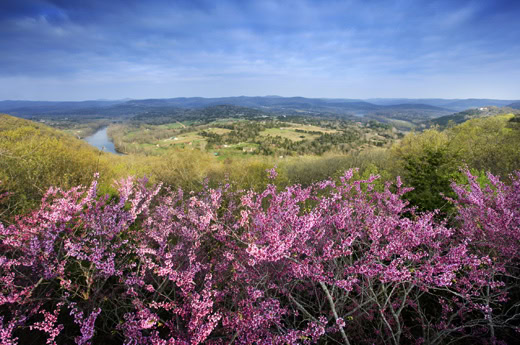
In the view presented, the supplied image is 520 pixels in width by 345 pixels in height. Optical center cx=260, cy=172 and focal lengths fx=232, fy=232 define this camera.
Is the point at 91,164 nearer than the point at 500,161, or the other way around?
the point at 91,164

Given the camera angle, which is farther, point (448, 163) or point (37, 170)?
point (448, 163)

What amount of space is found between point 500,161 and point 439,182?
6.95 meters

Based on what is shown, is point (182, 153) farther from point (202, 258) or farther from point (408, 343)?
point (408, 343)

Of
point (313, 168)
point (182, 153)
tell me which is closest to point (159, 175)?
point (182, 153)

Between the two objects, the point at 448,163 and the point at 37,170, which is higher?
the point at 37,170

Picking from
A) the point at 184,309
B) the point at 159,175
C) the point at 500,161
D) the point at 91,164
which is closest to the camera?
the point at 184,309

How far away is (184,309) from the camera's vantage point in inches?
151

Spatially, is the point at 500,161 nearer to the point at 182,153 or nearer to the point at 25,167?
the point at 182,153

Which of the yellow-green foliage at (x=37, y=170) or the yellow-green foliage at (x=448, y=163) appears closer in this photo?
the yellow-green foliage at (x=37, y=170)

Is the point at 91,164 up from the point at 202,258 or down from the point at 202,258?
up

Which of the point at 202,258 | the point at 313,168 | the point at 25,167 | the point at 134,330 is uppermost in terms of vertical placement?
the point at 25,167

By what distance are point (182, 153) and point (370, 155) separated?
82.6 feet

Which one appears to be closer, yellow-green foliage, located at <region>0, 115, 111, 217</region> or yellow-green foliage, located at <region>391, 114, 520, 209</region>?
yellow-green foliage, located at <region>0, 115, 111, 217</region>

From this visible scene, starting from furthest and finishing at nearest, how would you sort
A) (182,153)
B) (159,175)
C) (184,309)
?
(182,153), (159,175), (184,309)
